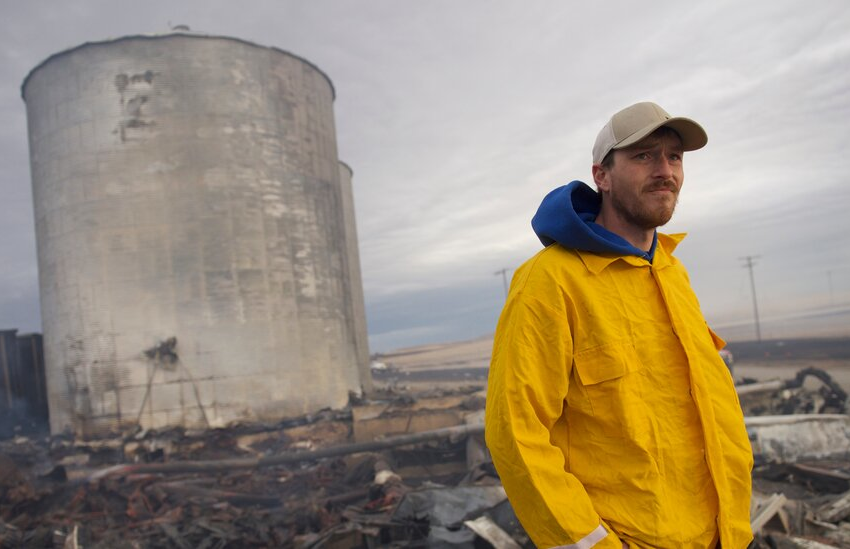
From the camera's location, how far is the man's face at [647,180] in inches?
84.2

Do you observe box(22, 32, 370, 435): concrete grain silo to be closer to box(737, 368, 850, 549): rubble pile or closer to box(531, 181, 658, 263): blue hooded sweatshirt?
box(737, 368, 850, 549): rubble pile

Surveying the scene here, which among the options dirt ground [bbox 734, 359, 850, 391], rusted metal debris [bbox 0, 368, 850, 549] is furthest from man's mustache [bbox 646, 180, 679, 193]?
dirt ground [bbox 734, 359, 850, 391]

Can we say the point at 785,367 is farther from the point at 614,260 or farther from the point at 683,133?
the point at 614,260

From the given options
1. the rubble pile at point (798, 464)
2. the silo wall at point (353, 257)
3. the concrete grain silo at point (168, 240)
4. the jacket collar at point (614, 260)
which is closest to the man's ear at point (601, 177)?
the jacket collar at point (614, 260)

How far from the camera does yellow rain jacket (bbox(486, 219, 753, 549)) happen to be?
182cm

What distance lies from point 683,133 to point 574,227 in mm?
578

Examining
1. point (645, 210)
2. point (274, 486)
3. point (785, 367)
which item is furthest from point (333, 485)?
point (785, 367)

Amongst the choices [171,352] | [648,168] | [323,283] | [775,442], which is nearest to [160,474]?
[171,352]

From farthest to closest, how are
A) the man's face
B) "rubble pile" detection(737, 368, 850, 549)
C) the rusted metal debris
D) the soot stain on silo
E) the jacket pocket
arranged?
the soot stain on silo, the rusted metal debris, "rubble pile" detection(737, 368, 850, 549), the man's face, the jacket pocket

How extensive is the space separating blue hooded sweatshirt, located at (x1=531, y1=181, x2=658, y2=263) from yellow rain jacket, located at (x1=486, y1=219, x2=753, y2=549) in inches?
1.6

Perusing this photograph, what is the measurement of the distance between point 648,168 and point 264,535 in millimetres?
6329

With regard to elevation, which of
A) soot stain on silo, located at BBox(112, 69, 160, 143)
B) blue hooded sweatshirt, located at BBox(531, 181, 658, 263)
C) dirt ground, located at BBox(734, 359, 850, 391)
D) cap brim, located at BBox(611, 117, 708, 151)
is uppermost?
soot stain on silo, located at BBox(112, 69, 160, 143)

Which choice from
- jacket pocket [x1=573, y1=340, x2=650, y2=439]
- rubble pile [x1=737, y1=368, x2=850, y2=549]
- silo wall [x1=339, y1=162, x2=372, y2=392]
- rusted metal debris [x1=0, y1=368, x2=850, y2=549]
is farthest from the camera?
silo wall [x1=339, y1=162, x2=372, y2=392]

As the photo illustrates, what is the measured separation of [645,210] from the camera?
2143 millimetres
